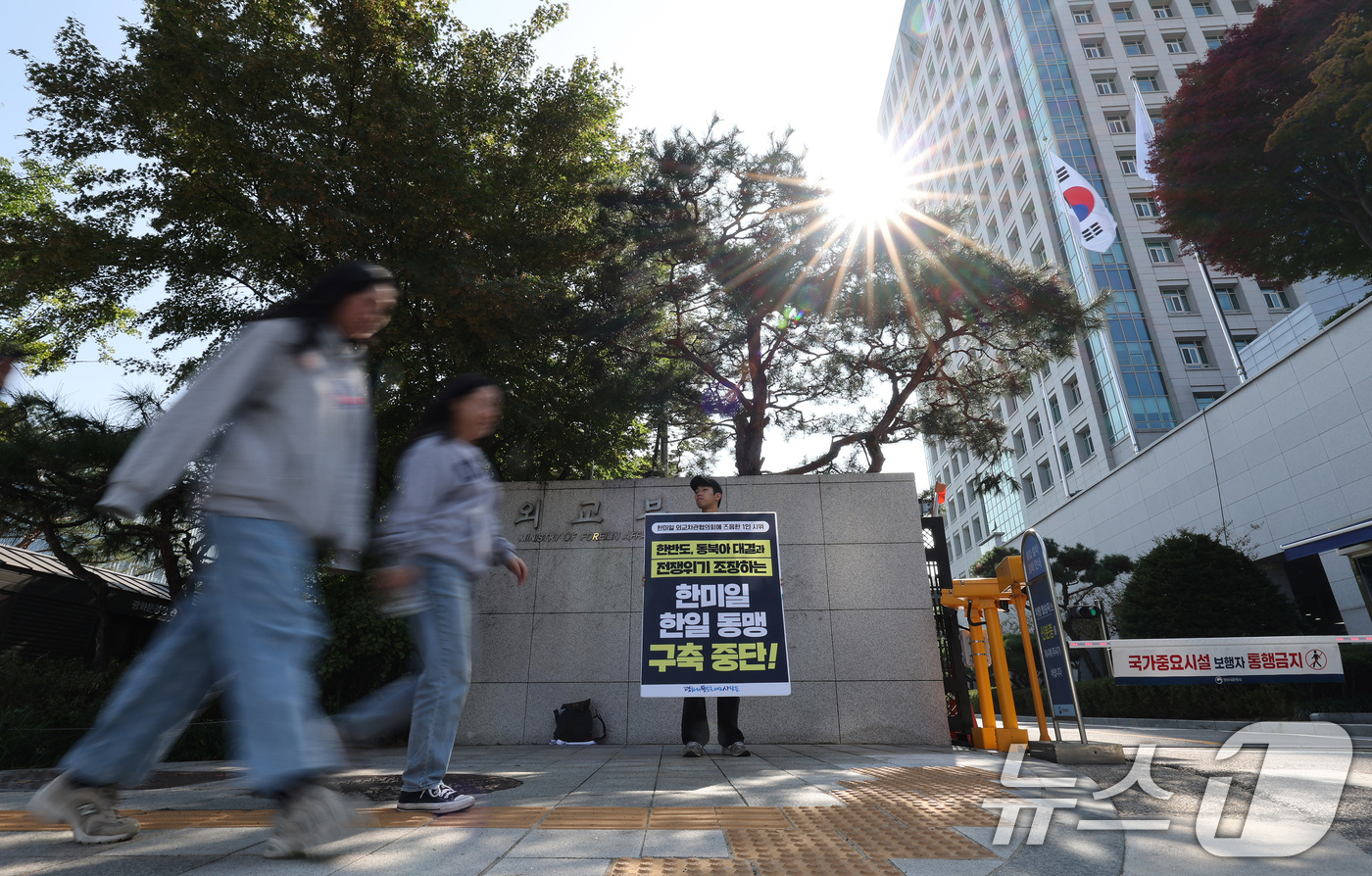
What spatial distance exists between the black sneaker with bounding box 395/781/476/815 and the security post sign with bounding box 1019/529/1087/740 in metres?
3.89

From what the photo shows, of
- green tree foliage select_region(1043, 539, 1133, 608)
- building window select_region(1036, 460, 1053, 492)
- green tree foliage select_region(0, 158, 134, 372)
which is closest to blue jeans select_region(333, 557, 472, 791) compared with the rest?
green tree foliage select_region(0, 158, 134, 372)

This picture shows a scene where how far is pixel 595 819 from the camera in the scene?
2.40m

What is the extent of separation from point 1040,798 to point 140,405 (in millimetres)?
9606

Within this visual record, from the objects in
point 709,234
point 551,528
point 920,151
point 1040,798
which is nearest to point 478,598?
point 551,528

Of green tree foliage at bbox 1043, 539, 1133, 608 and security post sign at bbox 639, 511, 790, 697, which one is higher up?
green tree foliage at bbox 1043, 539, 1133, 608

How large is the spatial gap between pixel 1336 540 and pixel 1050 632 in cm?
1244

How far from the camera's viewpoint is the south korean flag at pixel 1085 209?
2558cm

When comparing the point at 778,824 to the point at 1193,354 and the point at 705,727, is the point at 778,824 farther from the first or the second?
the point at 1193,354

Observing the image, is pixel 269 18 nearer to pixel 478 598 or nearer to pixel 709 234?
pixel 709 234

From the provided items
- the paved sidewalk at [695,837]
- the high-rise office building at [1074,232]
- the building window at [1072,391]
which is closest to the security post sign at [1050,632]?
the paved sidewalk at [695,837]

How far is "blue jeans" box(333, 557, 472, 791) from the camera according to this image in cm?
245

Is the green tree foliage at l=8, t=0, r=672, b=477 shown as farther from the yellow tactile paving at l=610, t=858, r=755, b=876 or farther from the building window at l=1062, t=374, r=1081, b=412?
the building window at l=1062, t=374, r=1081, b=412

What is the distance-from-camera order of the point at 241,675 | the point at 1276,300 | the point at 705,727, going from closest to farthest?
the point at 241,675, the point at 705,727, the point at 1276,300

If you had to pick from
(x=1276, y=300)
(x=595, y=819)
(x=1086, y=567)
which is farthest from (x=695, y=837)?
(x=1276, y=300)
